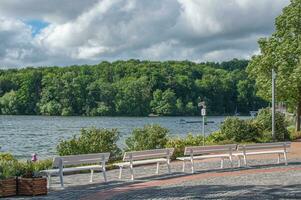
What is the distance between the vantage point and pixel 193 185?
48.6 ft

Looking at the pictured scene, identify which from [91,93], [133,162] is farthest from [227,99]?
[133,162]

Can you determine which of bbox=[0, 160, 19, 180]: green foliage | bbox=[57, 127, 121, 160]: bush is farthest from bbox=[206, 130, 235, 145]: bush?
bbox=[0, 160, 19, 180]: green foliage

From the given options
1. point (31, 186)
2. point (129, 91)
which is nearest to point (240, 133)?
point (31, 186)

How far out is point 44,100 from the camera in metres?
124

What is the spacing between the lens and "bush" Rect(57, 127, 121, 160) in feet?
70.3

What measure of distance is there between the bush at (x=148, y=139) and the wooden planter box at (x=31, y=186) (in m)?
10.9

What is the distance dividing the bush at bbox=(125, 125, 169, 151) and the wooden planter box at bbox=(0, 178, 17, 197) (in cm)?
1110

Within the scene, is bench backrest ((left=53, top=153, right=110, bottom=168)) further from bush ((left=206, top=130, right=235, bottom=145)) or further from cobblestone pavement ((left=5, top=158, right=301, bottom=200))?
bush ((left=206, top=130, right=235, bottom=145))

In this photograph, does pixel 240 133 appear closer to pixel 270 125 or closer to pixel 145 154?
pixel 270 125

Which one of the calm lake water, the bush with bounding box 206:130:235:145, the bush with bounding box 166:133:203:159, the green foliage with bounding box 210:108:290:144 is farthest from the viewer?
the calm lake water

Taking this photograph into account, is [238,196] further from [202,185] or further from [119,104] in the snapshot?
[119,104]

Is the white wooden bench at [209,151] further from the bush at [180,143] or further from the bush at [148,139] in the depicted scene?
the bush at [148,139]

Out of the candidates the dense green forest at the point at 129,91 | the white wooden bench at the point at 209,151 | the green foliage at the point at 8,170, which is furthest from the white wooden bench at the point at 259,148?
the dense green forest at the point at 129,91

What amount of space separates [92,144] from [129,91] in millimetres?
99972
